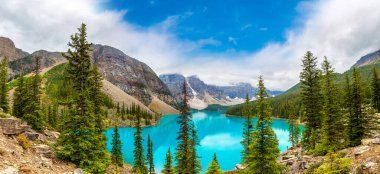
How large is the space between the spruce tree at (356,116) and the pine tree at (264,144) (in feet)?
32.7

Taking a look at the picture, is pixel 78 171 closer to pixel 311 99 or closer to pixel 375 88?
pixel 311 99

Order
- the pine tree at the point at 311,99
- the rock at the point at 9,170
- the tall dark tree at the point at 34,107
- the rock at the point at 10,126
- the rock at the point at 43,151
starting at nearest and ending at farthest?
1. the rock at the point at 9,170
2. the rock at the point at 10,126
3. the rock at the point at 43,151
4. the pine tree at the point at 311,99
5. the tall dark tree at the point at 34,107

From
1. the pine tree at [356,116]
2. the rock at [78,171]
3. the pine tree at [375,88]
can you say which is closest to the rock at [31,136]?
the rock at [78,171]

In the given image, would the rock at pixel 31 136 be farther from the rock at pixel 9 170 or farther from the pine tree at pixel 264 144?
the pine tree at pixel 264 144

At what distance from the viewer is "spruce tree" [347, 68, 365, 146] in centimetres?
2420

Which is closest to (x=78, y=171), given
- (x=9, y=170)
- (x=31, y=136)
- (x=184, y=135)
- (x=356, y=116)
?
(x=9, y=170)

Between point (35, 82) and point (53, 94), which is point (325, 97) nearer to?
point (35, 82)

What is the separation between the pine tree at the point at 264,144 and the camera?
829 inches

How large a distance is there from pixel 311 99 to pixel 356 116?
5747mm

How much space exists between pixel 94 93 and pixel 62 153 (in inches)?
426

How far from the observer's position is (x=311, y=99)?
29953 mm

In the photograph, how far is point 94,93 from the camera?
90.5ft

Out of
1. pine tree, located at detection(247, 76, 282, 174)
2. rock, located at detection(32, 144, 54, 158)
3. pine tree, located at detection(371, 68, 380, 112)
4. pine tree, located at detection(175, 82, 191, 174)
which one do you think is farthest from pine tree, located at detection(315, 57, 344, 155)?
pine tree, located at detection(371, 68, 380, 112)

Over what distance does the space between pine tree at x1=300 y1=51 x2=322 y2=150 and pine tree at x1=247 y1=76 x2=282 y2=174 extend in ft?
36.2
